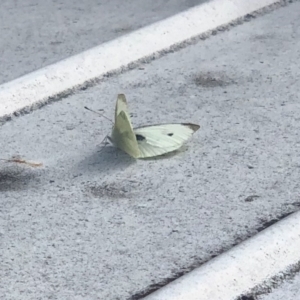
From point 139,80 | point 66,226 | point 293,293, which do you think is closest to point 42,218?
point 66,226

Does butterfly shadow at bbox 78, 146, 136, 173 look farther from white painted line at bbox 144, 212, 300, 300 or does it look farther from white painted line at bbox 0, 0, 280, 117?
white painted line at bbox 144, 212, 300, 300

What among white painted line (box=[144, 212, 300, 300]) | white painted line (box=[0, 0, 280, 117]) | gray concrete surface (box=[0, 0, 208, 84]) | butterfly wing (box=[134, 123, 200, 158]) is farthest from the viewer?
gray concrete surface (box=[0, 0, 208, 84])

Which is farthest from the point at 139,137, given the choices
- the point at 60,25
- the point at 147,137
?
the point at 60,25

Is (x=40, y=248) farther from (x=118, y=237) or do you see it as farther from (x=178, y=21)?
(x=178, y=21)

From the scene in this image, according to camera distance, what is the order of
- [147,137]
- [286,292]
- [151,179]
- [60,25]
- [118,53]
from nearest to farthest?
[286,292], [151,179], [147,137], [118,53], [60,25]

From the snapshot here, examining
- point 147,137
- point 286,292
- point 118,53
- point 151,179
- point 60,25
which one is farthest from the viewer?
point 60,25

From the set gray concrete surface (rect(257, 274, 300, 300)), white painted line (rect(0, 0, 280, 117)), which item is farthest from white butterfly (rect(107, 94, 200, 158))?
gray concrete surface (rect(257, 274, 300, 300))

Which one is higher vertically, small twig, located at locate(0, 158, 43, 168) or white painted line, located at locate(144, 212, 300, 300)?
small twig, located at locate(0, 158, 43, 168)

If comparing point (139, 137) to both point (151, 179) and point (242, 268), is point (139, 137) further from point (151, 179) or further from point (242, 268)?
point (242, 268)
